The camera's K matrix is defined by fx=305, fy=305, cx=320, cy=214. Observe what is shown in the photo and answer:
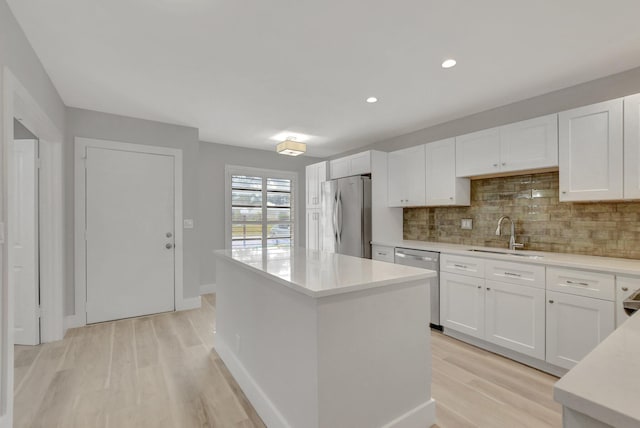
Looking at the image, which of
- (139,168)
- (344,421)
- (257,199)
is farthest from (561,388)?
(257,199)

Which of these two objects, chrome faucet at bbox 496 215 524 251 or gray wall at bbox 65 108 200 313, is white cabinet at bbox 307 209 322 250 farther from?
chrome faucet at bbox 496 215 524 251

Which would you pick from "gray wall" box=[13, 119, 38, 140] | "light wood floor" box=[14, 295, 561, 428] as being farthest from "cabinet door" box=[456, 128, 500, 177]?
"gray wall" box=[13, 119, 38, 140]

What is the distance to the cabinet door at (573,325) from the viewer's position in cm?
211

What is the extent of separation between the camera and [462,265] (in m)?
A: 2.94

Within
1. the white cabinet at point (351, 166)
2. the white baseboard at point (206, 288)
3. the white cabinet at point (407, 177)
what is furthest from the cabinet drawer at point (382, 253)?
the white baseboard at point (206, 288)

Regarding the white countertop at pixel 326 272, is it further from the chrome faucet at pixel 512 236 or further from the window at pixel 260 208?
the window at pixel 260 208

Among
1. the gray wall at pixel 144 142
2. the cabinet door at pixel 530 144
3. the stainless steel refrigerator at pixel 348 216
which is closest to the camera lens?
the cabinet door at pixel 530 144

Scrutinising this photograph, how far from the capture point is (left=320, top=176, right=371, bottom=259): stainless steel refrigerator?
3.97m

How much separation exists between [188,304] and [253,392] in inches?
91.7

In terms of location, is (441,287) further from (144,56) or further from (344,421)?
(144,56)

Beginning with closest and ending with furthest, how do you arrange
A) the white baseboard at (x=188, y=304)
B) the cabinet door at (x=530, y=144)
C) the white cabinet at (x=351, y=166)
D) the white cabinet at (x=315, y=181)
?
the cabinet door at (x=530, y=144) → the white baseboard at (x=188, y=304) → the white cabinet at (x=351, y=166) → the white cabinet at (x=315, y=181)

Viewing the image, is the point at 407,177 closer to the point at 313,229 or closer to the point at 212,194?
the point at 313,229

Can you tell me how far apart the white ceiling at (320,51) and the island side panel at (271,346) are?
5.16 feet

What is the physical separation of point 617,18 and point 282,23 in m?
2.00
